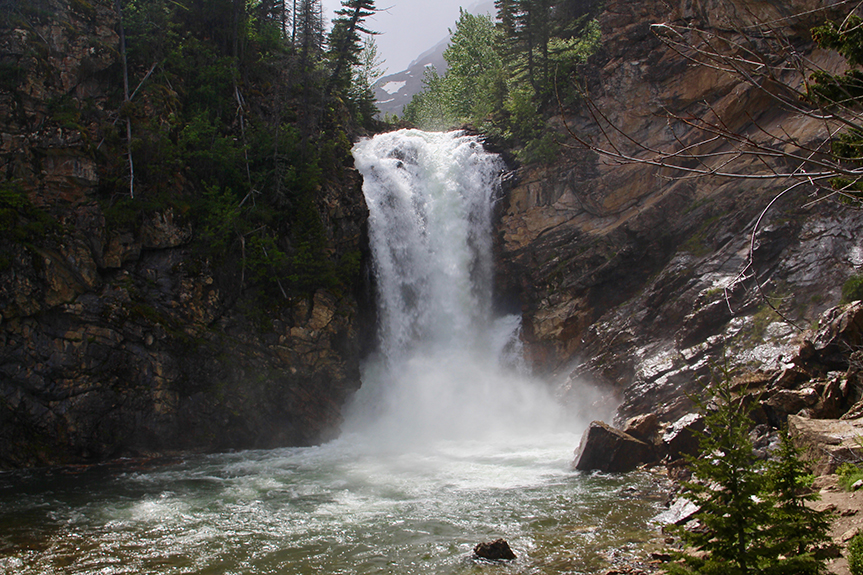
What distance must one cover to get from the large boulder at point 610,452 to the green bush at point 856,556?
9.62 meters

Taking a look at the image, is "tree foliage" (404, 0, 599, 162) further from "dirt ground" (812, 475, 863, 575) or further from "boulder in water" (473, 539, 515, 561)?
"boulder in water" (473, 539, 515, 561)

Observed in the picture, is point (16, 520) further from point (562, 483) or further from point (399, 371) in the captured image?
point (399, 371)

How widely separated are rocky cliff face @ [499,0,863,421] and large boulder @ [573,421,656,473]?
2265 mm

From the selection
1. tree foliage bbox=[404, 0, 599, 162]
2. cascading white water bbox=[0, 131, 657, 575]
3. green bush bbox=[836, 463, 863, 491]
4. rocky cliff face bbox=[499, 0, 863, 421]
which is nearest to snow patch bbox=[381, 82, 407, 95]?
tree foliage bbox=[404, 0, 599, 162]

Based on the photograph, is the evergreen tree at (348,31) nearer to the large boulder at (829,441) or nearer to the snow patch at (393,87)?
the large boulder at (829,441)

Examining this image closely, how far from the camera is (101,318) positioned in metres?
17.4

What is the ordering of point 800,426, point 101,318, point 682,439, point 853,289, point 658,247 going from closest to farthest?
point 800,426, point 682,439, point 853,289, point 101,318, point 658,247

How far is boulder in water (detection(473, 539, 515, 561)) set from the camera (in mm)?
9484

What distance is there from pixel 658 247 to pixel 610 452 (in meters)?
11.0

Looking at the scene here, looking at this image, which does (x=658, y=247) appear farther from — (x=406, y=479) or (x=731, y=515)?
(x=731, y=515)

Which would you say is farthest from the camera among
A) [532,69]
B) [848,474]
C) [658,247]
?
[532,69]

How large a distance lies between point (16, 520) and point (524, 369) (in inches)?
726

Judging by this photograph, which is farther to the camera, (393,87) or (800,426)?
(393,87)

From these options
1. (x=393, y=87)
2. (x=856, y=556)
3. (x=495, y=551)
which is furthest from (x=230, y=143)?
(x=393, y=87)
